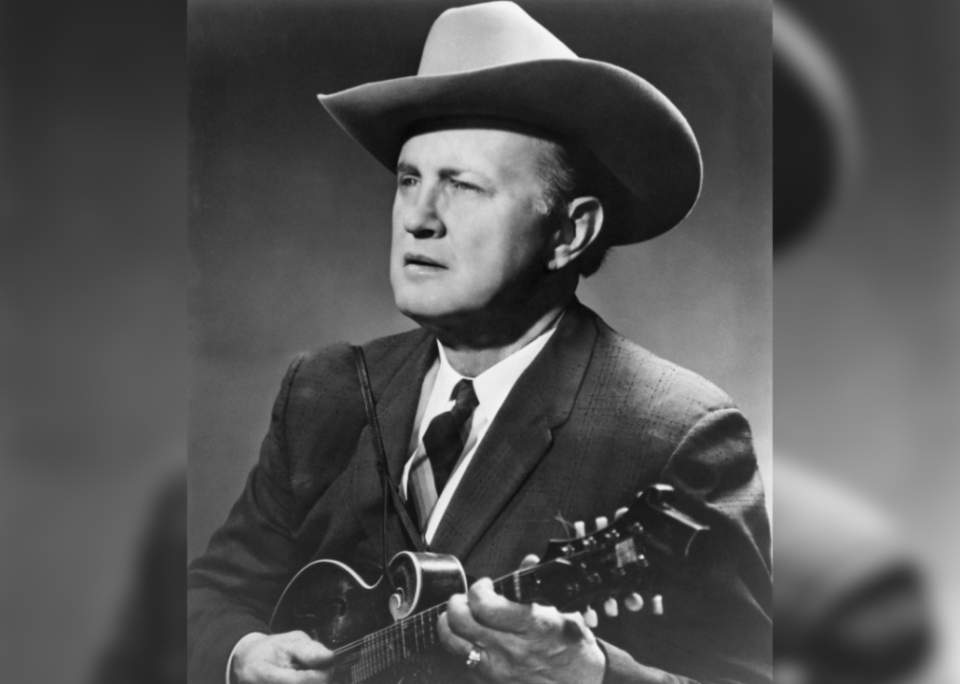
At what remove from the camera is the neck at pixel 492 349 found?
2465 mm

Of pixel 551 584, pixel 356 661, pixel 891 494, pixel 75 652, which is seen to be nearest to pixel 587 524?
pixel 551 584

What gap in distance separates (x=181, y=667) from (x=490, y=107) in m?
1.59

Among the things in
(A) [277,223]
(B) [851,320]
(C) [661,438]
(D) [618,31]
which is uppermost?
(D) [618,31]

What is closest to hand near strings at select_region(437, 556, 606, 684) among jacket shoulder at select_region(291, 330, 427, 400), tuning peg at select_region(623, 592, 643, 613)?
tuning peg at select_region(623, 592, 643, 613)

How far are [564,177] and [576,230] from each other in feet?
0.42

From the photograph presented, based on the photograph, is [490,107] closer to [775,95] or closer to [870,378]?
[775,95]

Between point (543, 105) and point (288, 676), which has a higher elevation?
point (543, 105)

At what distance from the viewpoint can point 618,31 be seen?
253 centimetres

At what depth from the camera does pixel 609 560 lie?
2312 mm

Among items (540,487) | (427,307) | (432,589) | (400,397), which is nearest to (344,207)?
(427,307)

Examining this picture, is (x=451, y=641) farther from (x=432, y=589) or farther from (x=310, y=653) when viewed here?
(x=310, y=653)

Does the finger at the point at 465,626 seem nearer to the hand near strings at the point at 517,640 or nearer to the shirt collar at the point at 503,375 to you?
the hand near strings at the point at 517,640

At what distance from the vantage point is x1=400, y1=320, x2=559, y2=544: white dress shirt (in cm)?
243

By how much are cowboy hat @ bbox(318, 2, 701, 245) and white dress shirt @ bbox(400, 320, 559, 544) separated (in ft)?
1.23
